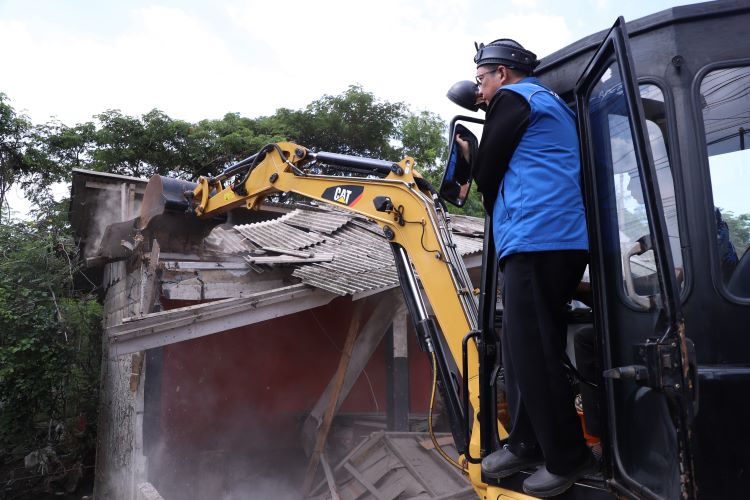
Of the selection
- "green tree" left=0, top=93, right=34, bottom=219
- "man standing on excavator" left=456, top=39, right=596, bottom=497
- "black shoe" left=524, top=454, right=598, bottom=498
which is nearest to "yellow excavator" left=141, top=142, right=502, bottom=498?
"black shoe" left=524, top=454, right=598, bottom=498

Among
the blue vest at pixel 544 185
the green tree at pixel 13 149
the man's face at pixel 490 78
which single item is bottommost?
the blue vest at pixel 544 185

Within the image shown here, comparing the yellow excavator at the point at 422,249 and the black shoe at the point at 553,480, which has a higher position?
the yellow excavator at the point at 422,249

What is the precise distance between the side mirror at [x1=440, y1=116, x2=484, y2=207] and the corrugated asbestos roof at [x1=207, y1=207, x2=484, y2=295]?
12.4ft

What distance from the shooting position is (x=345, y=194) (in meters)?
4.43

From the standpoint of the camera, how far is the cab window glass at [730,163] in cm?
193

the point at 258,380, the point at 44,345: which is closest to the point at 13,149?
the point at 44,345

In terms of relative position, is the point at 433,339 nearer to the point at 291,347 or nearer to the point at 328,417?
the point at 328,417

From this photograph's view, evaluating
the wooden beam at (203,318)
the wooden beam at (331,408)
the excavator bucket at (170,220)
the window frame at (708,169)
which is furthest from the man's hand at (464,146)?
the wooden beam at (331,408)

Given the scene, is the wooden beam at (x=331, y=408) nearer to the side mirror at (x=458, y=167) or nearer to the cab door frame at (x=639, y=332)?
the side mirror at (x=458, y=167)

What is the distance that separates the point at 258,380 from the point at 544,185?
23.2ft

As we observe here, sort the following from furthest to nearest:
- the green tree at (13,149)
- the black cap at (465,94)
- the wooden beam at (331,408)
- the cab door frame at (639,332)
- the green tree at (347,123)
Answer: the green tree at (347,123)
the green tree at (13,149)
the wooden beam at (331,408)
the black cap at (465,94)
the cab door frame at (639,332)

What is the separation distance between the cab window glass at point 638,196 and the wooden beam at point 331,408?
19.8 ft

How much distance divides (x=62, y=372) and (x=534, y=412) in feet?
32.6

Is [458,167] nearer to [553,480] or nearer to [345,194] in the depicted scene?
[553,480]
